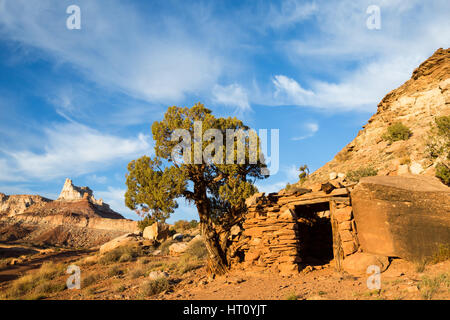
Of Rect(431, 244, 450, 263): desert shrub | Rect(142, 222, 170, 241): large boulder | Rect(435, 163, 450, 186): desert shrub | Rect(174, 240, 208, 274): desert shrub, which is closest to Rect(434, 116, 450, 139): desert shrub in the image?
Rect(435, 163, 450, 186): desert shrub

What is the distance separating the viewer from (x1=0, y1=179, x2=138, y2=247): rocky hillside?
4162cm

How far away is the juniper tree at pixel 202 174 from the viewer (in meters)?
11.4

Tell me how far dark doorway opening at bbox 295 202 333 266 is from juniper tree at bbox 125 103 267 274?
10.3 feet

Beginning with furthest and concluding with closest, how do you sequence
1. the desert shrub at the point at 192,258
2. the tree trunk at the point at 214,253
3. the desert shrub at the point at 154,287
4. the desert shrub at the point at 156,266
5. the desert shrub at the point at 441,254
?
the desert shrub at the point at 156,266, the desert shrub at the point at 192,258, the tree trunk at the point at 214,253, the desert shrub at the point at 154,287, the desert shrub at the point at 441,254

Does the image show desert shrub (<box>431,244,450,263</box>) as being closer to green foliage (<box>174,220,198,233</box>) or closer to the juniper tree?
the juniper tree

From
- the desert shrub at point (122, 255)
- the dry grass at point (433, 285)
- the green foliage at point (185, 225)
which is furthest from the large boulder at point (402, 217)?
the green foliage at point (185, 225)

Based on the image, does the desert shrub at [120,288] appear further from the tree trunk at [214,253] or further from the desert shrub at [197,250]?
the desert shrub at [197,250]

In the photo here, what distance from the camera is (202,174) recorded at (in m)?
12.0

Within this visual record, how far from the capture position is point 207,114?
12.1m

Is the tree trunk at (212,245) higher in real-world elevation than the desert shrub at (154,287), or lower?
higher

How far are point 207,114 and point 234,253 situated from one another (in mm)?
6452

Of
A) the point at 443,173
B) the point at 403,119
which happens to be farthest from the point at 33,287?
the point at 403,119

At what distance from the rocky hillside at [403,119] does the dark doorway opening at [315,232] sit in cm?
1494
